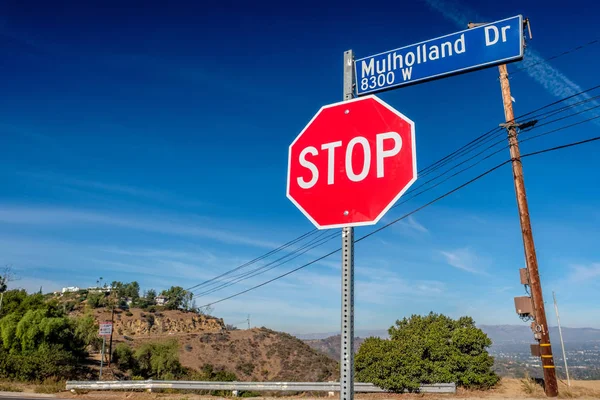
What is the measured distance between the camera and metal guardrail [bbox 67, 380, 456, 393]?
18.8m

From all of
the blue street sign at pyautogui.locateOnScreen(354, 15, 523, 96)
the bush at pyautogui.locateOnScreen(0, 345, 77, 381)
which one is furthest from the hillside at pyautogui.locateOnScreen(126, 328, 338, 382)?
the blue street sign at pyautogui.locateOnScreen(354, 15, 523, 96)

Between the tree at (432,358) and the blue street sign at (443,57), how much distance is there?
1811 centimetres

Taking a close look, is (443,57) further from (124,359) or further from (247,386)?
(124,359)

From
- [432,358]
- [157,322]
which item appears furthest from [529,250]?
[157,322]

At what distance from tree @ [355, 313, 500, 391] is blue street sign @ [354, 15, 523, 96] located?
18.1 m

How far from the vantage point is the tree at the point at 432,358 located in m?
18.9

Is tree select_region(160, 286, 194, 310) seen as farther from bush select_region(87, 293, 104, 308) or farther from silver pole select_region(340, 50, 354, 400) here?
silver pole select_region(340, 50, 354, 400)

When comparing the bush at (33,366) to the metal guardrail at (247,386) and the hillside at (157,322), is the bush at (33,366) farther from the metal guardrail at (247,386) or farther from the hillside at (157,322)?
the hillside at (157,322)

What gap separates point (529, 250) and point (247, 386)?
15621 mm

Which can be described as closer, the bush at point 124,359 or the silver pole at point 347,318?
the silver pole at point 347,318

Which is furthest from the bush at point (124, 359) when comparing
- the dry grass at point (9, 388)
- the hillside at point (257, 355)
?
the dry grass at point (9, 388)

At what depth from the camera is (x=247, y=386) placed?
904 inches

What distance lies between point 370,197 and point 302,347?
205 feet

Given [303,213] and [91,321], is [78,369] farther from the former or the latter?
[303,213]
